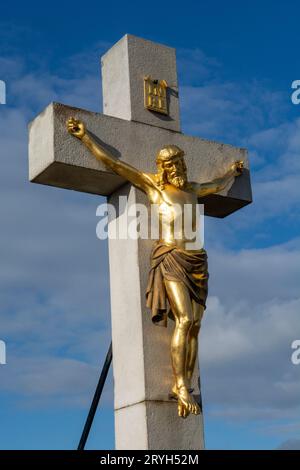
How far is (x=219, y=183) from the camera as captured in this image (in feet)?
28.6

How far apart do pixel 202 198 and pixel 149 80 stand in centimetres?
128

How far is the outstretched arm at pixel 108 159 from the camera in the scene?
7.91 meters

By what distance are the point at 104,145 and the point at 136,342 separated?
73.2 inches

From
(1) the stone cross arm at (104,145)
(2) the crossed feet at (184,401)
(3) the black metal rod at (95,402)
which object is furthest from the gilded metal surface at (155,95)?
(2) the crossed feet at (184,401)

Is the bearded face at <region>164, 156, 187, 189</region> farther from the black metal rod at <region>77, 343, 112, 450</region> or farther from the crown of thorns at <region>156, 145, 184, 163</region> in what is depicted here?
the black metal rod at <region>77, 343, 112, 450</region>

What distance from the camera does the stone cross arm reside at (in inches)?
309

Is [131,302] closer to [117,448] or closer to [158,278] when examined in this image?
[158,278]

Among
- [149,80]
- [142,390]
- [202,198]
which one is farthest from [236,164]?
[142,390]

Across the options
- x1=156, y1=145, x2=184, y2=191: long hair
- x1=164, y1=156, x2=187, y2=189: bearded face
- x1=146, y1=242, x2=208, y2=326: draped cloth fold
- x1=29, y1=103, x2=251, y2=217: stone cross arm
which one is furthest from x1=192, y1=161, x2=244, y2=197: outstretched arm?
x1=146, y1=242, x2=208, y2=326: draped cloth fold

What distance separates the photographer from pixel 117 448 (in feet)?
24.7

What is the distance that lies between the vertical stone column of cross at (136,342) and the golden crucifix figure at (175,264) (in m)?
0.09

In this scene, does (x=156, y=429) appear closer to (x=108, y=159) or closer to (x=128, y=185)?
(x=128, y=185)

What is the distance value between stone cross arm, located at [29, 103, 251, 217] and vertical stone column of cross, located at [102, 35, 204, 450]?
0.08m

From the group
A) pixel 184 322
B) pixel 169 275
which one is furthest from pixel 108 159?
pixel 184 322
